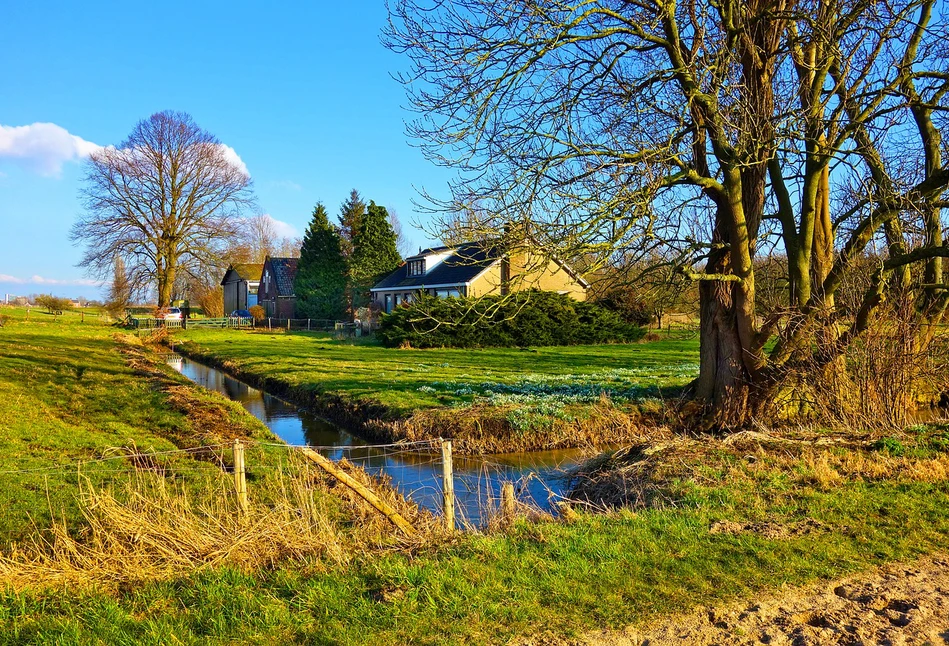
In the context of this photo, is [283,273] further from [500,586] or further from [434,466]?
[500,586]

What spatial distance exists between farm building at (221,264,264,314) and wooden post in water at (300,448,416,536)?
6303 centimetres

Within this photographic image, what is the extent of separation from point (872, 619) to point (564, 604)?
2.14 m

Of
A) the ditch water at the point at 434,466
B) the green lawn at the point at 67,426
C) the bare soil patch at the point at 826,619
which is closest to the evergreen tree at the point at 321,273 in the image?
the green lawn at the point at 67,426

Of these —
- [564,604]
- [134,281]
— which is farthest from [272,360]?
[564,604]

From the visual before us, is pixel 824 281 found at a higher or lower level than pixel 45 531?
higher

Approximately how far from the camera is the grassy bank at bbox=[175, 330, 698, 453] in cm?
1410

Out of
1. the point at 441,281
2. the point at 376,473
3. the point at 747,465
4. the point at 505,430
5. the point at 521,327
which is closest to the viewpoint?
the point at 747,465

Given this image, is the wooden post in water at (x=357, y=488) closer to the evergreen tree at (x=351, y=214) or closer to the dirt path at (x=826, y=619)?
the dirt path at (x=826, y=619)

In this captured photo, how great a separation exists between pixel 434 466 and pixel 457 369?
11.7 metres

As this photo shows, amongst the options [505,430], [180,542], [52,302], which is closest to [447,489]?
[180,542]

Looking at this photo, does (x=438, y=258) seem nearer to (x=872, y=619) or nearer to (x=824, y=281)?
(x=824, y=281)

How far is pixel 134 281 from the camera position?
44750mm

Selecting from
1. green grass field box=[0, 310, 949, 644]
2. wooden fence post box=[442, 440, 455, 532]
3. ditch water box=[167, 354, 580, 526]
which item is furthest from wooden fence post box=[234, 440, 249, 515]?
wooden fence post box=[442, 440, 455, 532]

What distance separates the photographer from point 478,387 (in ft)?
61.4
